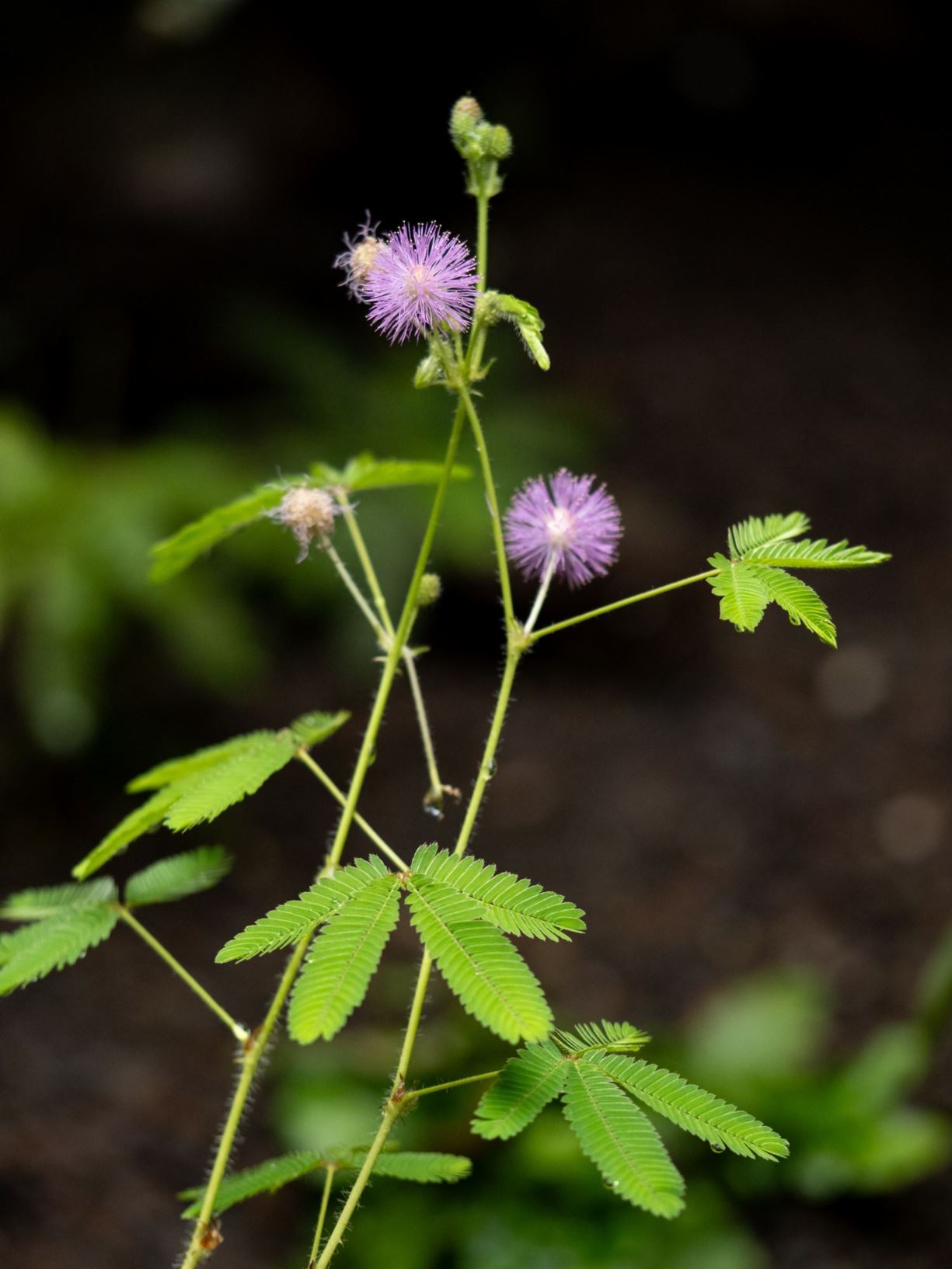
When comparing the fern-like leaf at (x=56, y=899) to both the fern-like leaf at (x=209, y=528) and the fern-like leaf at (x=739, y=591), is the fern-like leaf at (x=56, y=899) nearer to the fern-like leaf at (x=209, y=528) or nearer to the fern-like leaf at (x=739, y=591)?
the fern-like leaf at (x=209, y=528)

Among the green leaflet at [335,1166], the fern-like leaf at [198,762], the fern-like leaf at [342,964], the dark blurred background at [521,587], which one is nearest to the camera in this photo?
the fern-like leaf at [342,964]

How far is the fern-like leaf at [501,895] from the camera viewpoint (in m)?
1.11

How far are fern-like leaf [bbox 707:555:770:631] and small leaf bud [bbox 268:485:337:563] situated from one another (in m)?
0.39

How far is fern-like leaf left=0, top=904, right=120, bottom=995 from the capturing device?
4.15 feet

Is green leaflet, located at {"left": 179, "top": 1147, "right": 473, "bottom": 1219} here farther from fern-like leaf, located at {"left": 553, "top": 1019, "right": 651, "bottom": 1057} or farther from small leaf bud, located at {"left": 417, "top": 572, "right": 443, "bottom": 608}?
small leaf bud, located at {"left": 417, "top": 572, "right": 443, "bottom": 608}

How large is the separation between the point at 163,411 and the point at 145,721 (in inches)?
63.3

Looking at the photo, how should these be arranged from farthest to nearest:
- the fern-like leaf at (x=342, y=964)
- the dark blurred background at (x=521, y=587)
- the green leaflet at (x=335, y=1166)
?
1. the dark blurred background at (x=521, y=587)
2. the green leaflet at (x=335, y=1166)
3. the fern-like leaf at (x=342, y=964)

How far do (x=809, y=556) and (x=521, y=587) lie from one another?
152 inches

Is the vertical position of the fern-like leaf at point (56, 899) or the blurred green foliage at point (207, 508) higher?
the blurred green foliage at point (207, 508)

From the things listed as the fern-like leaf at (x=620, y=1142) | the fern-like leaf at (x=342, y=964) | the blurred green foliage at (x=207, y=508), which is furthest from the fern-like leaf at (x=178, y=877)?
the blurred green foliage at (x=207, y=508)

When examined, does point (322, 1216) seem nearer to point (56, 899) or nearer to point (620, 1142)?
point (620, 1142)

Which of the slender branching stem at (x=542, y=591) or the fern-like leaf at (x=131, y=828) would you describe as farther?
the fern-like leaf at (x=131, y=828)

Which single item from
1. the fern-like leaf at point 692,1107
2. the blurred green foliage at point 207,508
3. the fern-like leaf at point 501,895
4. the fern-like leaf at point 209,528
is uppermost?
the blurred green foliage at point 207,508

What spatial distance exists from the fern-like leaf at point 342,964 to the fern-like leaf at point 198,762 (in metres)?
0.31
